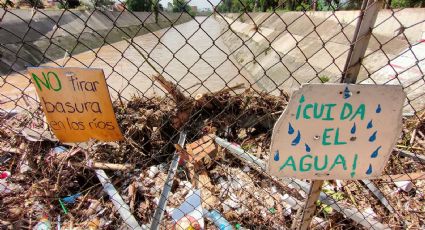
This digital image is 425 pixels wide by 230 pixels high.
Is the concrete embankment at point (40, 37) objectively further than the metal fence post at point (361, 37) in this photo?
Yes

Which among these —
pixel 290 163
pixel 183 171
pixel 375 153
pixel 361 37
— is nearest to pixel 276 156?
pixel 290 163

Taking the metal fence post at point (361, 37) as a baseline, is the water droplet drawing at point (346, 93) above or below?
below

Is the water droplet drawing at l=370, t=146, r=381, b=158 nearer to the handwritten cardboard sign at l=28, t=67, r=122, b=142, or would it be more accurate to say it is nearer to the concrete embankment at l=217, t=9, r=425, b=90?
the handwritten cardboard sign at l=28, t=67, r=122, b=142

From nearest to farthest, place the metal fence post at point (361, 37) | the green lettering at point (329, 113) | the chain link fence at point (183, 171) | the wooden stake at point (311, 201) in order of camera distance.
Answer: the metal fence post at point (361, 37)
the green lettering at point (329, 113)
the wooden stake at point (311, 201)
the chain link fence at point (183, 171)

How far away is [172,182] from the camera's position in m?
2.70

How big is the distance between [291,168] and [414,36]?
Answer: 623 cm

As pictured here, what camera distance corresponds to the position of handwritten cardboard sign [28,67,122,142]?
1380 mm

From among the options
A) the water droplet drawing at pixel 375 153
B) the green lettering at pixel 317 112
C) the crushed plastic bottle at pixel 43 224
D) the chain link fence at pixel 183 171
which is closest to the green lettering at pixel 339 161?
the water droplet drawing at pixel 375 153

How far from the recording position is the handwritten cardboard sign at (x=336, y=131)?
1167 millimetres

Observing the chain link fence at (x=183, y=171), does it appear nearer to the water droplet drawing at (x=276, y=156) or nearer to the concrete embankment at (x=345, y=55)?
the concrete embankment at (x=345, y=55)

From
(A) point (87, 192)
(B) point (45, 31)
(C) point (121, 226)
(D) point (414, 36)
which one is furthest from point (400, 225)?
(B) point (45, 31)

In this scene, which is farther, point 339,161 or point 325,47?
point 325,47

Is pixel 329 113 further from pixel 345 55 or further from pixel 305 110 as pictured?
pixel 345 55

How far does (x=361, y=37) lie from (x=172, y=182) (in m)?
2.04
